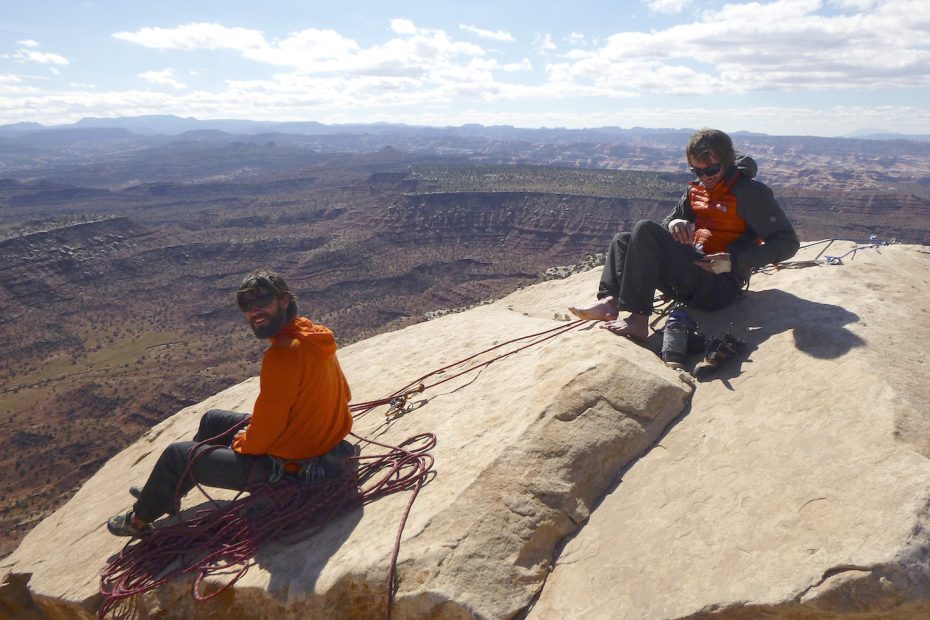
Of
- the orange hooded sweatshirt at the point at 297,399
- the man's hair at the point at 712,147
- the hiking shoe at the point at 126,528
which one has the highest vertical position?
the man's hair at the point at 712,147

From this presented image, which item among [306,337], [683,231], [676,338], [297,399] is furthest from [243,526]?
[683,231]

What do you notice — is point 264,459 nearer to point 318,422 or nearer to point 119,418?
point 318,422

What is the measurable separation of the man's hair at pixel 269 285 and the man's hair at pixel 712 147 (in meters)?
3.50

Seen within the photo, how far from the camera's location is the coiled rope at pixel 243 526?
3.95 meters

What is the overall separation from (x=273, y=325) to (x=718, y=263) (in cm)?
368

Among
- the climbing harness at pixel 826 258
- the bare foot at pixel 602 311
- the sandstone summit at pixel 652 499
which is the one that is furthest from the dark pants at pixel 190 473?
the climbing harness at pixel 826 258

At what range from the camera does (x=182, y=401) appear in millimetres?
33406

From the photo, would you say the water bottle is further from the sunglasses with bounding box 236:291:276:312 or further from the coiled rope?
the sunglasses with bounding box 236:291:276:312

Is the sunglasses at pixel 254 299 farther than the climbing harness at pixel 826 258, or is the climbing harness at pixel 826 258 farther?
the climbing harness at pixel 826 258

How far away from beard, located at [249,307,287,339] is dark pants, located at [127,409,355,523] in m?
0.96

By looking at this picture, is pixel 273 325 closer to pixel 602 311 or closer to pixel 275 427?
pixel 275 427

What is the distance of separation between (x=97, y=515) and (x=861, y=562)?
6.49 m

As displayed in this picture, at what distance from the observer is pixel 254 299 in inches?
150

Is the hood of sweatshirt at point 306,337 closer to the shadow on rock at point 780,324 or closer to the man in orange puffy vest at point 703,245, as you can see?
the man in orange puffy vest at point 703,245
